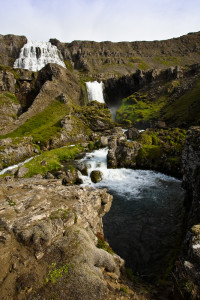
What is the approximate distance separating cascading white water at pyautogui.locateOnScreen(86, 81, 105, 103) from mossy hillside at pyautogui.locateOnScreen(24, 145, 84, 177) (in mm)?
70922

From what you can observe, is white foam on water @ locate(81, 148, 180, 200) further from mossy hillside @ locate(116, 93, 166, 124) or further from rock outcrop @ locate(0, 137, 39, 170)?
mossy hillside @ locate(116, 93, 166, 124)

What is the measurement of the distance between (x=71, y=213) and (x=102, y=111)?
67278mm

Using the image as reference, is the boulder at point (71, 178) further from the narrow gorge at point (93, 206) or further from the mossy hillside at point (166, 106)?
the mossy hillside at point (166, 106)

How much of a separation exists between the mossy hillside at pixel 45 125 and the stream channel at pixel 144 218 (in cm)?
2556

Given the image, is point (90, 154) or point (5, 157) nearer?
point (5, 157)

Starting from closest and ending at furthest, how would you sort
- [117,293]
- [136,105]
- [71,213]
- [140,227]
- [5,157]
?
[117,293]
[71,213]
[140,227]
[5,157]
[136,105]

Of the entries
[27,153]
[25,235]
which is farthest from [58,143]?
[25,235]

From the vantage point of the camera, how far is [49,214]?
8.30 m

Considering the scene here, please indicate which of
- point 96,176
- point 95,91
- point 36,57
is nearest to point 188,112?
point 96,176

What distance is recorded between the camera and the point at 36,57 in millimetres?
127750

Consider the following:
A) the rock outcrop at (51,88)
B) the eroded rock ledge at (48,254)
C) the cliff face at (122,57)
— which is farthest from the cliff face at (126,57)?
the eroded rock ledge at (48,254)

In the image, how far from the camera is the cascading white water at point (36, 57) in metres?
124

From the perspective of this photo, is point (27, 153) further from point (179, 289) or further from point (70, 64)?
point (70, 64)

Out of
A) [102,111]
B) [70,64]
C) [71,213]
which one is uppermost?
[70,64]
